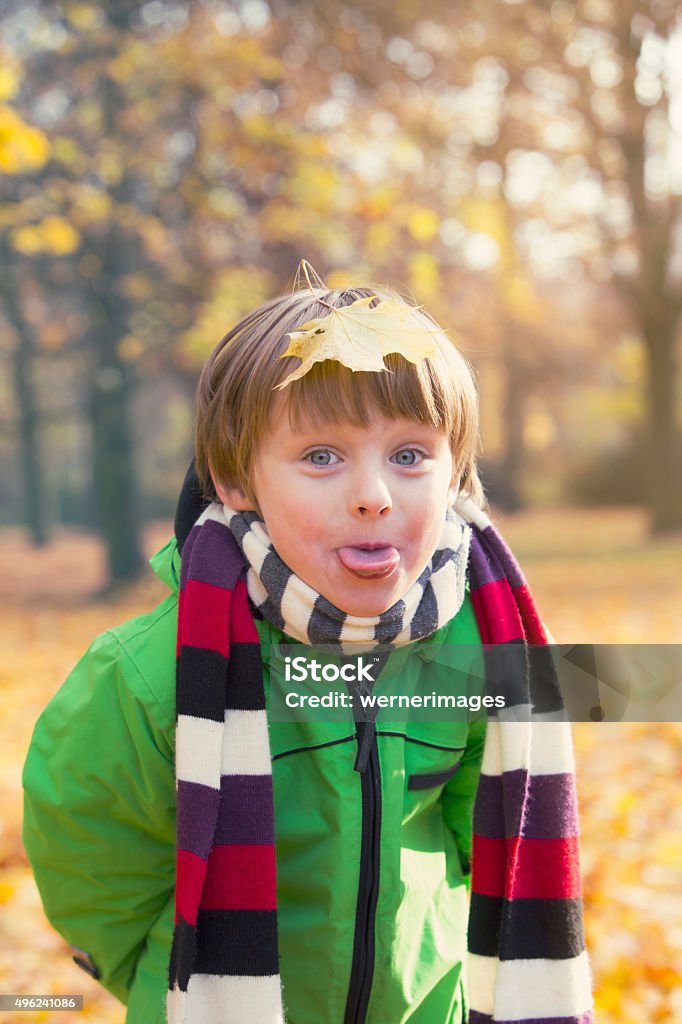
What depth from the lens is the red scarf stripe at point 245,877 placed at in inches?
60.3

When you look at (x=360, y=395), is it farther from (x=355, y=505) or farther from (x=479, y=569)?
(x=479, y=569)

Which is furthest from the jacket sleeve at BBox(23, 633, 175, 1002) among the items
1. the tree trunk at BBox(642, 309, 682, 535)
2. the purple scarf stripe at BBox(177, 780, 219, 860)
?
the tree trunk at BBox(642, 309, 682, 535)

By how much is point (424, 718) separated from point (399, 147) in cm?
991

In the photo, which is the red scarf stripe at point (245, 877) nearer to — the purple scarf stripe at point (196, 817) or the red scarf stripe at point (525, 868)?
the purple scarf stripe at point (196, 817)

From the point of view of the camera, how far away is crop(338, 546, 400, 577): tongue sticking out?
151cm

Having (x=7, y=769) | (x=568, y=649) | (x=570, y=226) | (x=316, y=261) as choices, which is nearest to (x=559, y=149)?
(x=570, y=226)

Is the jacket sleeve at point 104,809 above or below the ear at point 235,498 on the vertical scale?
below

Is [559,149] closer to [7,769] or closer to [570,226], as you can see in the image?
[570,226]

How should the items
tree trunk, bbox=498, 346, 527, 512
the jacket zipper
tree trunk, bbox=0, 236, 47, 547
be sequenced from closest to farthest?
the jacket zipper → tree trunk, bbox=0, 236, 47, 547 → tree trunk, bbox=498, 346, 527, 512

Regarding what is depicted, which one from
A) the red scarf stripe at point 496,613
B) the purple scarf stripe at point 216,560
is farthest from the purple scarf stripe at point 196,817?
the red scarf stripe at point 496,613

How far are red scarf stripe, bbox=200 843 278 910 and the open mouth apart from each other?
48 cm

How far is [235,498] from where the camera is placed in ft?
5.57

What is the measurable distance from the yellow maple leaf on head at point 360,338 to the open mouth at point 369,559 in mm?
291

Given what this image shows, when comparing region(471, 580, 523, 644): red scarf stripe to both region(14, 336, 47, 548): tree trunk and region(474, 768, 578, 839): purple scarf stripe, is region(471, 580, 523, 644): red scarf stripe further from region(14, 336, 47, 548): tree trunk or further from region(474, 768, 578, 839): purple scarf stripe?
region(14, 336, 47, 548): tree trunk
